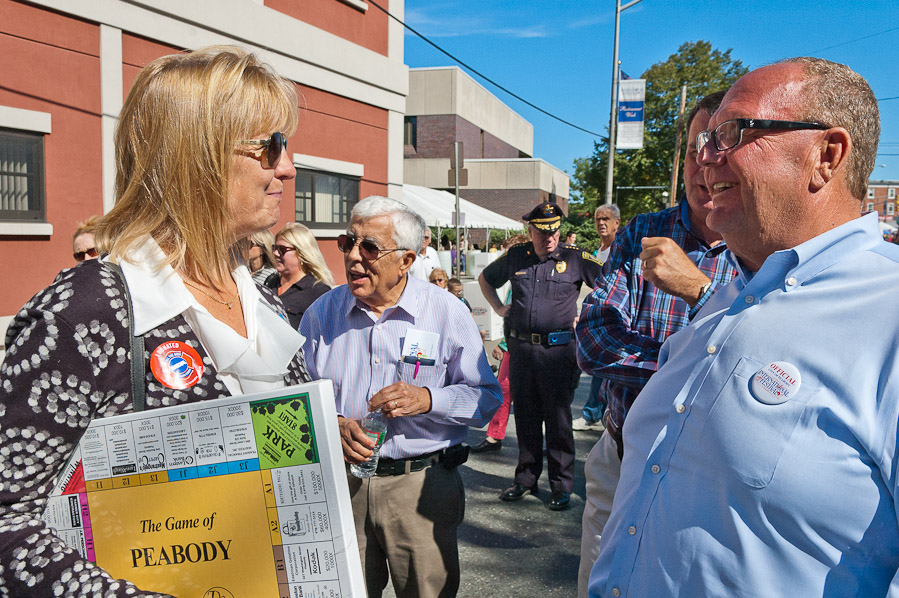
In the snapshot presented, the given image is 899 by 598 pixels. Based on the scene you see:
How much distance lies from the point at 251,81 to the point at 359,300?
4.92 feet

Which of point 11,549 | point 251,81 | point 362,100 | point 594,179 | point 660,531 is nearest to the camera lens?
point 11,549

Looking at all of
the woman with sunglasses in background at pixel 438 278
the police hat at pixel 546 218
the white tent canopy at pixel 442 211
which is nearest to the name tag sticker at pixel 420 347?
the police hat at pixel 546 218

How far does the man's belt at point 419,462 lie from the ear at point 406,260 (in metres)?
0.83

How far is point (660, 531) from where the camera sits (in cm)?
138

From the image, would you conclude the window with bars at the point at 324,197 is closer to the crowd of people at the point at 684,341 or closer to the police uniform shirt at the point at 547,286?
the police uniform shirt at the point at 547,286

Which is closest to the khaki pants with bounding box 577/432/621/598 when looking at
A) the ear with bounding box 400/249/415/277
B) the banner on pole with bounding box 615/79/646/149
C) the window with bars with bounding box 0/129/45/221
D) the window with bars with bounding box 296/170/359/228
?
the ear with bounding box 400/249/415/277

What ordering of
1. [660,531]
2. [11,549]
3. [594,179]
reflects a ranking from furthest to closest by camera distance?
[594,179] → [660,531] → [11,549]

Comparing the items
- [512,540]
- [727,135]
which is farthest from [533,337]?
[727,135]

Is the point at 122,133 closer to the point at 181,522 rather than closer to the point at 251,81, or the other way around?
the point at 251,81

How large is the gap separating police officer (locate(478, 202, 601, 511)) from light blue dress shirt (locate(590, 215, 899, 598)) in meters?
3.58

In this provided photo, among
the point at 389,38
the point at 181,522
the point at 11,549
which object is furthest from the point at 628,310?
the point at 389,38

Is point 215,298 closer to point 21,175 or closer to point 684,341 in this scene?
point 684,341

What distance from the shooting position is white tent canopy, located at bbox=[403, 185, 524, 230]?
834 inches

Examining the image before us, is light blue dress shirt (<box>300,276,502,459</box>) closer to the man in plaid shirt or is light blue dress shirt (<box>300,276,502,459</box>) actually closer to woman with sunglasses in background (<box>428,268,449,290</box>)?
the man in plaid shirt
